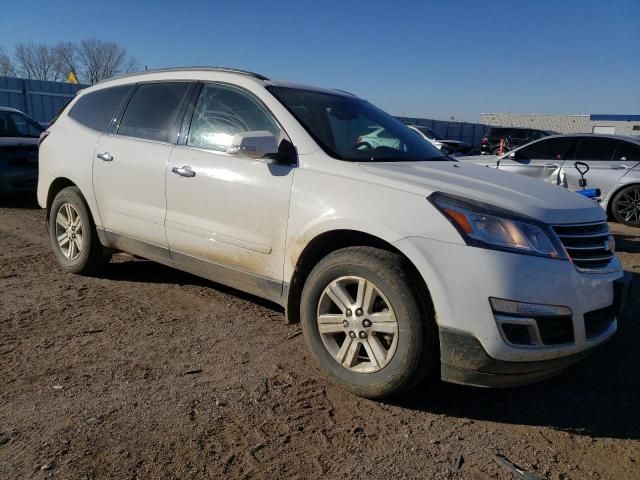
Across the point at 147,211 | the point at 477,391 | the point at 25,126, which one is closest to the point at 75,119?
the point at 147,211

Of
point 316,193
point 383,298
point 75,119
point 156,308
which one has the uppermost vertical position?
point 75,119

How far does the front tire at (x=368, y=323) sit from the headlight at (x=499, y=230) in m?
0.36

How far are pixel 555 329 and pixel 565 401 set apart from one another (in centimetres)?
70

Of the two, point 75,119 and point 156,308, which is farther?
point 75,119

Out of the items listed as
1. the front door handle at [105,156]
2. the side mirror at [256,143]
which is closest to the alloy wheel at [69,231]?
the front door handle at [105,156]

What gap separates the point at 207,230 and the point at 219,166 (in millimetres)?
446

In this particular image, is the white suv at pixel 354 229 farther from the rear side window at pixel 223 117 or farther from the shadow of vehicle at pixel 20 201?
the shadow of vehicle at pixel 20 201

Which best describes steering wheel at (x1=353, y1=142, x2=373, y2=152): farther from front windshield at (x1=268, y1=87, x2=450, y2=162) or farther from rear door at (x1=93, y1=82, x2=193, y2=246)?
rear door at (x1=93, y1=82, x2=193, y2=246)

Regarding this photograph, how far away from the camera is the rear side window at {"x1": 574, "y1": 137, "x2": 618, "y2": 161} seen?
9453 mm

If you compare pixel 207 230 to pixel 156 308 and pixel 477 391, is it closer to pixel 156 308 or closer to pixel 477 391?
pixel 156 308

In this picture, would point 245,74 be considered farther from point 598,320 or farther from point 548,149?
point 548,149

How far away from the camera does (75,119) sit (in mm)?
4879

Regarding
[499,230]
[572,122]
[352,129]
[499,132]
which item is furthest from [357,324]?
[572,122]

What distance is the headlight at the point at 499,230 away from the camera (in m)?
2.50
